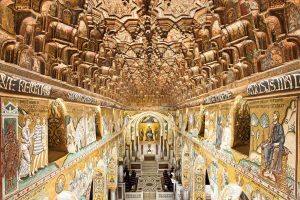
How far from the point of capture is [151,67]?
45.6 ft

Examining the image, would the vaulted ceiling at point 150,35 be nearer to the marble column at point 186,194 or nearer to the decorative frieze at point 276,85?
the decorative frieze at point 276,85

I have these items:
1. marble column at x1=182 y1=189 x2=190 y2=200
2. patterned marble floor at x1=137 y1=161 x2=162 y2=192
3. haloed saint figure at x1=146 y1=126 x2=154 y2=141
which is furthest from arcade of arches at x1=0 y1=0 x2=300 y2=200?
haloed saint figure at x1=146 y1=126 x2=154 y2=141

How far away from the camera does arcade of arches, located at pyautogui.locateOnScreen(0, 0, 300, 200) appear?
4.51m

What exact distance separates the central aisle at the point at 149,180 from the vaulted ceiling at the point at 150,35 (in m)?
15.6

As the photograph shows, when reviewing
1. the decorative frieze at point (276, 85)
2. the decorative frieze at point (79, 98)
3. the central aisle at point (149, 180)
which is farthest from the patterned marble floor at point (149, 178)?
the decorative frieze at point (276, 85)

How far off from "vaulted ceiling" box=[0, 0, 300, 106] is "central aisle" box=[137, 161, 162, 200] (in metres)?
15.6

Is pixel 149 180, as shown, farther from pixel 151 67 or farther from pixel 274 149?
pixel 274 149

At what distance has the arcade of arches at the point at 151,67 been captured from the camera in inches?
177

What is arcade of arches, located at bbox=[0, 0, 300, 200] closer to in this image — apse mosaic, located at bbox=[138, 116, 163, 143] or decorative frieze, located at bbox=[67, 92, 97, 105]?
decorative frieze, located at bbox=[67, 92, 97, 105]

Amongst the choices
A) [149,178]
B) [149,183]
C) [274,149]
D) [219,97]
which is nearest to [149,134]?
[149,178]

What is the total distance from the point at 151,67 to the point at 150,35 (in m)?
4.97

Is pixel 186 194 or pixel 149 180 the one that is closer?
pixel 186 194

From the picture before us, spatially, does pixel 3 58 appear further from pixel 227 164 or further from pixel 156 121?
pixel 156 121

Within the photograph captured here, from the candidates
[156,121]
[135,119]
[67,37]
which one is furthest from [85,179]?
[156,121]
